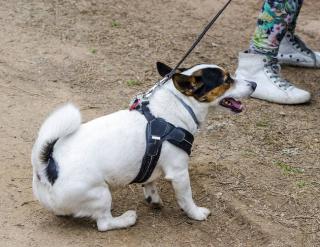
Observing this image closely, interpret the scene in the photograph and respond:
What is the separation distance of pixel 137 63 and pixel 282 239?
2.72 m

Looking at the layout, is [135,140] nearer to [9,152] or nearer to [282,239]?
[282,239]

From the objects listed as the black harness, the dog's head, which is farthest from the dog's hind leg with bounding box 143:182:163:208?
the dog's head

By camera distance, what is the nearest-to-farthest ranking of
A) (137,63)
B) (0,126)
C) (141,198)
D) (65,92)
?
1. (141,198)
2. (0,126)
3. (65,92)
4. (137,63)

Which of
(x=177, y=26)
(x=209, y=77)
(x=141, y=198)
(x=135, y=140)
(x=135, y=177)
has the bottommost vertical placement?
(x=177, y=26)

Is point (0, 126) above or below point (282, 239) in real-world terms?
below

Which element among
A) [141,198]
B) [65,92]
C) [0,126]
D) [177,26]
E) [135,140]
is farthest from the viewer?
[177,26]

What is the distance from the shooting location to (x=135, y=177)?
3.57m

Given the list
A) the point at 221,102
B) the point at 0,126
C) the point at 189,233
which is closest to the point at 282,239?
the point at 189,233

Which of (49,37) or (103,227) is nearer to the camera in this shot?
(103,227)

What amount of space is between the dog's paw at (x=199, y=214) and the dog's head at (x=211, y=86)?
0.62 meters

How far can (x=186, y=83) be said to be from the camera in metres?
3.57

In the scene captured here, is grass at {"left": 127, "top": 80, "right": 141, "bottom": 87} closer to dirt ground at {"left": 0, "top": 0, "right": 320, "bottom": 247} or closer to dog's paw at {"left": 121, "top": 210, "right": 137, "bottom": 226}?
dirt ground at {"left": 0, "top": 0, "right": 320, "bottom": 247}

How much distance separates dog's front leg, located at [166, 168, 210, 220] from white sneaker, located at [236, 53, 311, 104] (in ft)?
5.82

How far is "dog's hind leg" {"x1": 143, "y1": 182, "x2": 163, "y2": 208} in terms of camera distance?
12.6ft
